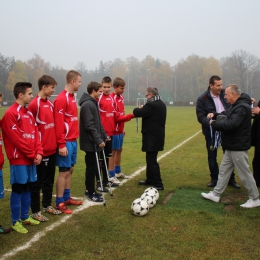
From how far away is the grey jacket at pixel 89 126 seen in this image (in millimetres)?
5973

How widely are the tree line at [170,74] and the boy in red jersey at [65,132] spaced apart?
7378 cm

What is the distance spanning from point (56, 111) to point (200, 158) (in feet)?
A: 21.8

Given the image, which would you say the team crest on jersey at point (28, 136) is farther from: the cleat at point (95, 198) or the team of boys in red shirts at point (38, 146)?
the cleat at point (95, 198)

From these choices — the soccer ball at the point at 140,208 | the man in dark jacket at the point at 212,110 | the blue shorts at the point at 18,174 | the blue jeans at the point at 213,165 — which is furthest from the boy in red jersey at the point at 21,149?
the blue jeans at the point at 213,165

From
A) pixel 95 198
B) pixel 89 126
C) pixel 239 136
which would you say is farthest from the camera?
pixel 95 198

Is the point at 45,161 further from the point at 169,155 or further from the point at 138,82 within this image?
the point at 138,82

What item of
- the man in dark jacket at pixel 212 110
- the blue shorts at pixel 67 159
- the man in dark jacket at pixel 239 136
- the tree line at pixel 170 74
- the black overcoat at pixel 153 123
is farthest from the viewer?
the tree line at pixel 170 74

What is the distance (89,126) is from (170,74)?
113 metres

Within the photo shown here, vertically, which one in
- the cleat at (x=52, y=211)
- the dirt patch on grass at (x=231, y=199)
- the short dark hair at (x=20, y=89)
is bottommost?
the dirt patch on grass at (x=231, y=199)

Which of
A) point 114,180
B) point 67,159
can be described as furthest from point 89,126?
point 114,180

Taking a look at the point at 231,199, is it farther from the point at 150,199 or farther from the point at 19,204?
the point at 19,204

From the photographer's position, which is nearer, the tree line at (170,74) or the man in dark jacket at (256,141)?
the man in dark jacket at (256,141)

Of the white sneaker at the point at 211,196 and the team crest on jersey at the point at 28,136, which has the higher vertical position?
the team crest on jersey at the point at 28,136

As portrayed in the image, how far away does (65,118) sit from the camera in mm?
5617
